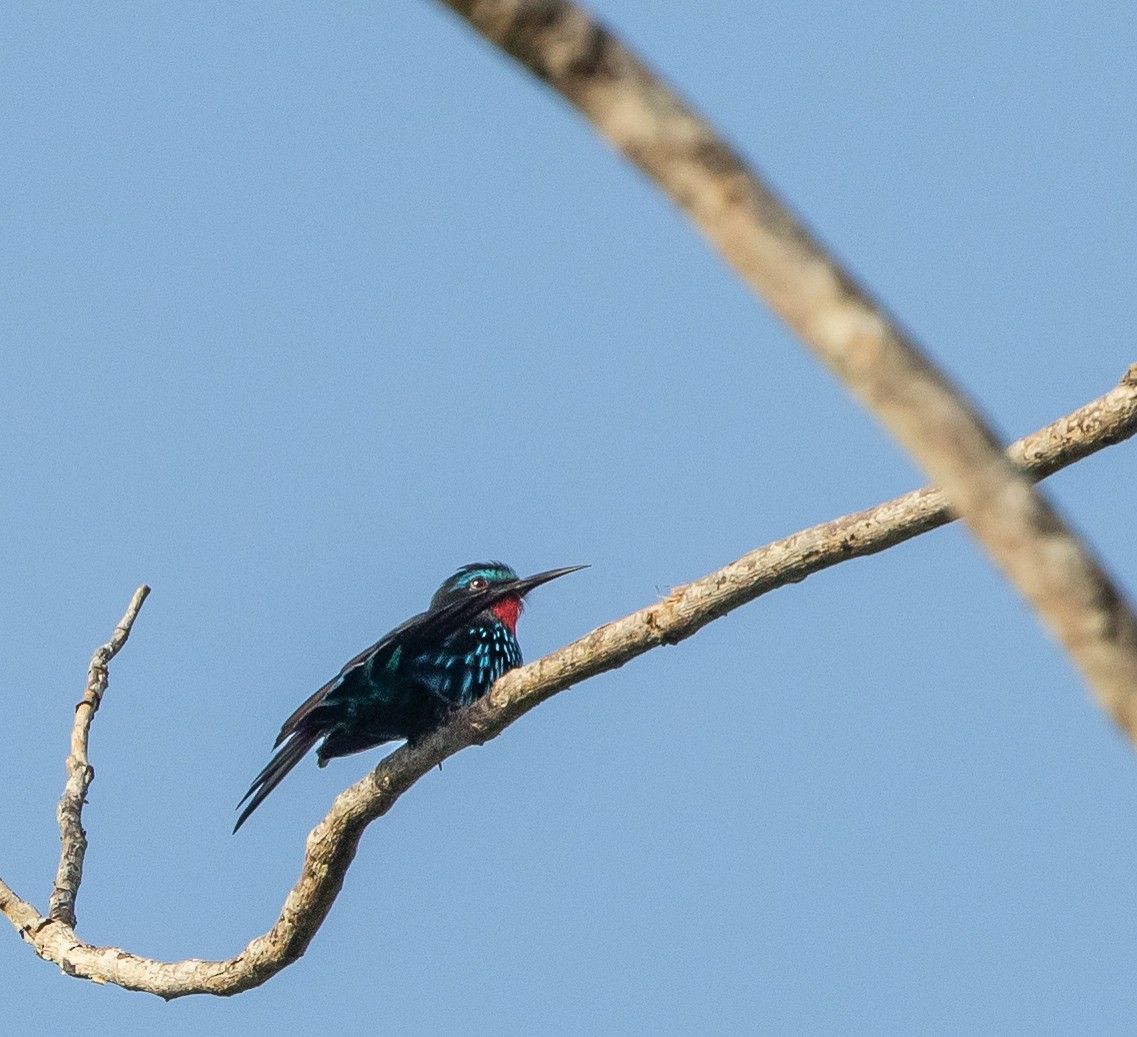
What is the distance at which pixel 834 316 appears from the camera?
7.38ft

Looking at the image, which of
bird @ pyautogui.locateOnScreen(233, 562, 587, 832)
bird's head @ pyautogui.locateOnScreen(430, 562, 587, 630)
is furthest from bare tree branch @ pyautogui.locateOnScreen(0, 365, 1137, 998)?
bird's head @ pyautogui.locateOnScreen(430, 562, 587, 630)

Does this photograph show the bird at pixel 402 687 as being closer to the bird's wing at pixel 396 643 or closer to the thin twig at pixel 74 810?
the bird's wing at pixel 396 643

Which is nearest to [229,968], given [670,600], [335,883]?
[335,883]

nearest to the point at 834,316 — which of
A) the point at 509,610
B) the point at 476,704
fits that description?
the point at 476,704

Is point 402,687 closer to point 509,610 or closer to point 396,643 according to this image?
point 396,643

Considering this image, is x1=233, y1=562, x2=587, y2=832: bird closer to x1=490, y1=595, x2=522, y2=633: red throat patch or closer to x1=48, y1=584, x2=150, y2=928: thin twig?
x1=490, y1=595, x2=522, y2=633: red throat patch

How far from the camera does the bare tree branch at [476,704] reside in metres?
5.22

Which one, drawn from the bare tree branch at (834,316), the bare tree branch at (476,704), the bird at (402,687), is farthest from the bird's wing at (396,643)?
the bare tree branch at (834,316)

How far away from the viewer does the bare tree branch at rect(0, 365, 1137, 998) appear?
17.1 feet

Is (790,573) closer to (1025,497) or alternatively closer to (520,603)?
(1025,497)

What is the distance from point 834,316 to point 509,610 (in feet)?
23.8

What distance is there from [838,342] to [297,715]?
6110 mm

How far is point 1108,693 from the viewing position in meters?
2.14

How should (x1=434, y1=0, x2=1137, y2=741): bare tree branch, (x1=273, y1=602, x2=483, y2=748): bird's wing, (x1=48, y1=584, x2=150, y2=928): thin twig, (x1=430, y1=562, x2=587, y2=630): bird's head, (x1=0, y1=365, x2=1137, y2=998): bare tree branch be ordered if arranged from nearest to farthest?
(x1=434, y1=0, x2=1137, y2=741): bare tree branch, (x1=0, y1=365, x2=1137, y2=998): bare tree branch, (x1=48, y1=584, x2=150, y2=928): thin twig, (x1=273, y1=602, x2=483, y2=748): bird's wing, (x1=430, y1=562, x2=587, y2=630): bird's head
